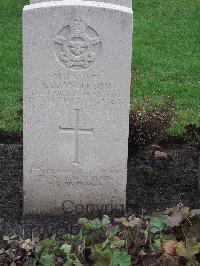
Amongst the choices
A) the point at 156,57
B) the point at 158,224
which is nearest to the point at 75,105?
the point at 158,224

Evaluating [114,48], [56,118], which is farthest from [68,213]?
[114,48]

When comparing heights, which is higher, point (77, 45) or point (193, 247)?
point (77, 45)

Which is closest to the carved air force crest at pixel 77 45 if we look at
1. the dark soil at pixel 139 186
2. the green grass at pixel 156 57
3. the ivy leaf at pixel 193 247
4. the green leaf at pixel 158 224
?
the dark soil at pixel 139 186

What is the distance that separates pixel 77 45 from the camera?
17.4ft

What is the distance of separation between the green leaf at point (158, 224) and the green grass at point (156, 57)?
3800 millimetres

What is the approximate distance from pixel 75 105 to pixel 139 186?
1158 millimetres

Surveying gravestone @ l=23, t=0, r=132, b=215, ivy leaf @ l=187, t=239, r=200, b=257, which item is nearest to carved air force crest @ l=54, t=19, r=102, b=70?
gravestone @ l=23, t=0, r=132, b=215

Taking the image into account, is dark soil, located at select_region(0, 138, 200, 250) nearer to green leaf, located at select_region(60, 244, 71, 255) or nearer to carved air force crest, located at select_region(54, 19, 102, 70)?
carved air force crest, located at select_region(54, 19, 102, 70)

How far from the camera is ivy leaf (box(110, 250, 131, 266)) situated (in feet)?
11.0

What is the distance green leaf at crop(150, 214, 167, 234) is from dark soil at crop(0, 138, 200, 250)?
1.69 m

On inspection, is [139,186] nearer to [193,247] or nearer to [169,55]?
[193,247]

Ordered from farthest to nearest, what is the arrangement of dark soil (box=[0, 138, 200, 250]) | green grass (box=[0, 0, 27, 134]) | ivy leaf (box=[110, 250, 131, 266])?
green grass (box=[0, 0, 27, 134]) → dark soil (box=[0, 138, 200, 250]) → ivy leaf (box=[110, 250, 131, 266])

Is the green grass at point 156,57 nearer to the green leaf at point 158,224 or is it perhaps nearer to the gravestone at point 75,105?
the gravestone at point 75,105

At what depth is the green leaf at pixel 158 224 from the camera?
12.0ft
